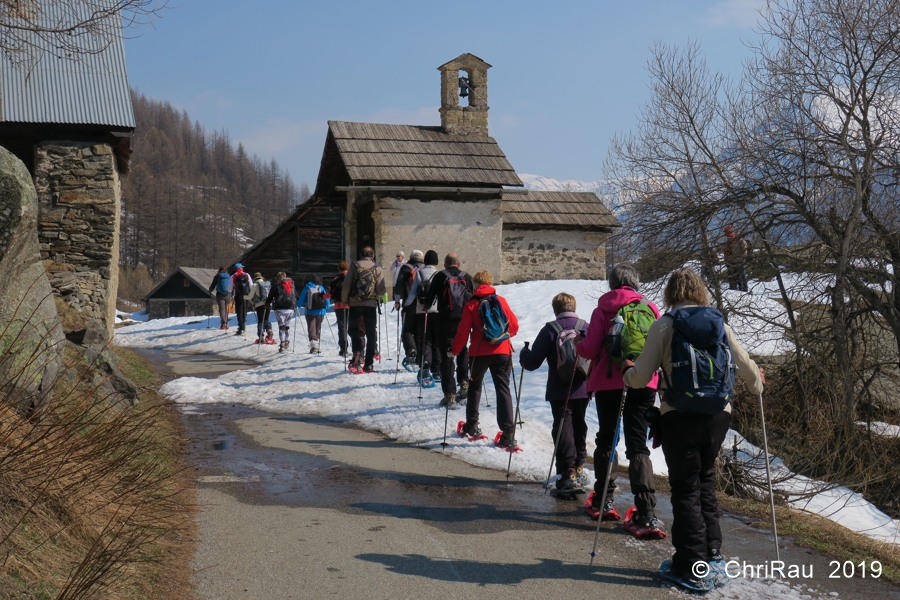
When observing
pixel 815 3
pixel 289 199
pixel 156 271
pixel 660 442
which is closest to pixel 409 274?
pixel 660 442

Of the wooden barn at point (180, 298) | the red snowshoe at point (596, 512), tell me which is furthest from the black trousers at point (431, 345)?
the wooden barn at point (180, 298)

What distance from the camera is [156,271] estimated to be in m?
99.5

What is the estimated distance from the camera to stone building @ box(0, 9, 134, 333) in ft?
47.6

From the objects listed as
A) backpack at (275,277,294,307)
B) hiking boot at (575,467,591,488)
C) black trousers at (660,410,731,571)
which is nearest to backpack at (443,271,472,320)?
hiking boot at (575,467,591,488)

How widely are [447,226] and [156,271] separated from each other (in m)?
84.0

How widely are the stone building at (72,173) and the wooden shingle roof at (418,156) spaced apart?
9.29 m

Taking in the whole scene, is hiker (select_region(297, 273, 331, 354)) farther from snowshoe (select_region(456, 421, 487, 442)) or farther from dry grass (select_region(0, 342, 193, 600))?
dry grass (select_region(0, 342, 193, 600))

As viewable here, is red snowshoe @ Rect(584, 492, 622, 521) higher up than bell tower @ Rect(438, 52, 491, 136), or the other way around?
bell tower @ Rect(438, 52, 491, 136)

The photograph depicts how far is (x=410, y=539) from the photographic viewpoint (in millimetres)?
5484

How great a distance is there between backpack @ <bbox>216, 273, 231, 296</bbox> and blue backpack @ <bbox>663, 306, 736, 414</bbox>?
19.5 meters

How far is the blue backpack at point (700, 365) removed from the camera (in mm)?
4684

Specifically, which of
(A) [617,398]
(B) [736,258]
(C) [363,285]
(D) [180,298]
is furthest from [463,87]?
(D) [180,298]

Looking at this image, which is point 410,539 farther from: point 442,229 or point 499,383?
point 442,229

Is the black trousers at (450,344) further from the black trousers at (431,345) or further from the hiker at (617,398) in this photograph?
the hiker at (617,398)
